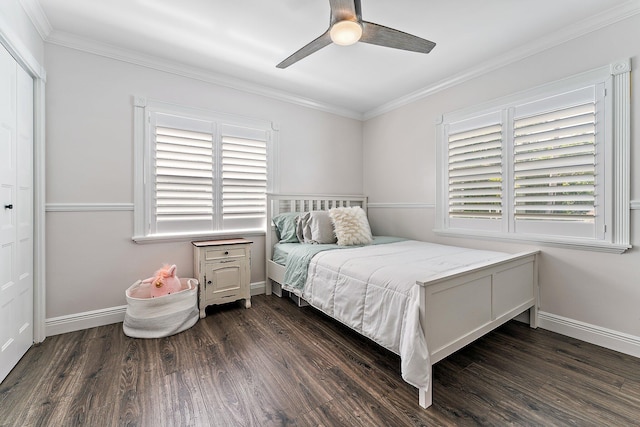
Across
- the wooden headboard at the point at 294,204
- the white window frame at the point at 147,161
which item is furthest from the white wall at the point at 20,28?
the wooden headboard at the point at 294,204

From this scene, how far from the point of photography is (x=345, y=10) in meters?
1.64

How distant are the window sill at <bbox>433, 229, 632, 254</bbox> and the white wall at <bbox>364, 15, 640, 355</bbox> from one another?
47 mm

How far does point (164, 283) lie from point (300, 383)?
1523 mm

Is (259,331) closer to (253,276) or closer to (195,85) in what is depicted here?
(253,276)

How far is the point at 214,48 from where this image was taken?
257cm

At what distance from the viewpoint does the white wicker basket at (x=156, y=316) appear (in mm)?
2312

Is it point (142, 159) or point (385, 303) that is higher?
point (142, 159)

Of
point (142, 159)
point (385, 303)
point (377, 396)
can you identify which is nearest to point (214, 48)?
point (142, 159)

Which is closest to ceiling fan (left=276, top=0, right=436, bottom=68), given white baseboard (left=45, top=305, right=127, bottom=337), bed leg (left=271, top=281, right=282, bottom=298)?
bed leg (left=271, top=281, right=282, bottom=298)

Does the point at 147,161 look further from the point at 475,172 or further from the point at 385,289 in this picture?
the point at 475,172

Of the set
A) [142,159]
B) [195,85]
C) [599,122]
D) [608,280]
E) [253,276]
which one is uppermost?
[195,85]

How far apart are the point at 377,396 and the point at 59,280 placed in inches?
106

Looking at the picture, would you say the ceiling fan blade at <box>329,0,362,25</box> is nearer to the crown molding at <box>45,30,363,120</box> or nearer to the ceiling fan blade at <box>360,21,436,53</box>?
the ceiling fan blade at <box>360,21,436,53</box>

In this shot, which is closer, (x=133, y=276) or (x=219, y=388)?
(x=219, y=388)
